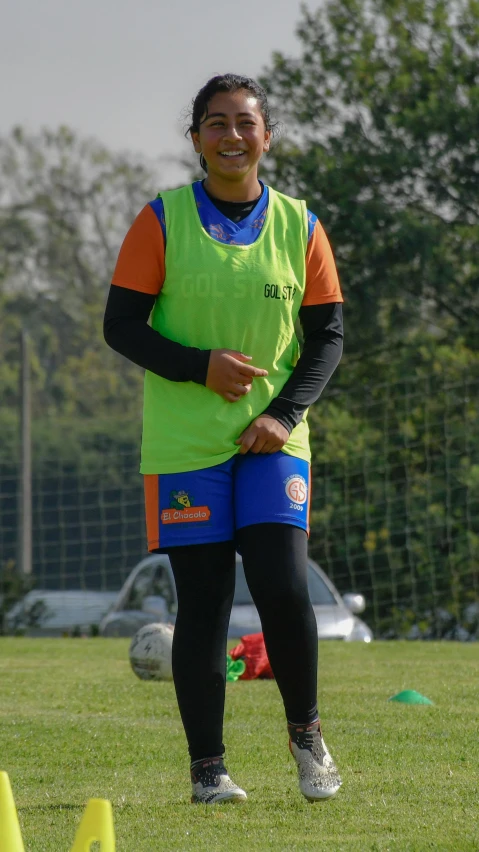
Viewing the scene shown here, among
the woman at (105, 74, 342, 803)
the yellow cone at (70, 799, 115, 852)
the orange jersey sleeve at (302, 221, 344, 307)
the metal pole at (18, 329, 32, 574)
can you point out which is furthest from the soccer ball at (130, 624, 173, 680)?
the metal pole at (18, 329, 32, 574)

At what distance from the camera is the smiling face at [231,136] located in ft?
12.3

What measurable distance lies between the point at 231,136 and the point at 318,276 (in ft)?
1.52

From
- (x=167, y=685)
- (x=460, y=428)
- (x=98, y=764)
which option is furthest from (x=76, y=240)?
(x=98, y=764)

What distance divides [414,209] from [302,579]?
15.2 meters

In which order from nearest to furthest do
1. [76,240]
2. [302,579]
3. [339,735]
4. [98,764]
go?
[302,579] → [98,764] → [339,735] → [76,240]

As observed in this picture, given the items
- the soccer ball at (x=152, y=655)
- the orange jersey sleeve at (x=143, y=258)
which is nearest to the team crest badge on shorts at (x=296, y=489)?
the orange jersey sleeve at (x=143, y=258)

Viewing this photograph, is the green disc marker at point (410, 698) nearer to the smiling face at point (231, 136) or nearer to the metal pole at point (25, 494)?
the smiling face at point (231, 136)

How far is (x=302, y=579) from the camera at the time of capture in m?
3.60

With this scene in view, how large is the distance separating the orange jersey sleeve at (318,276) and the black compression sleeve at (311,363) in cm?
2

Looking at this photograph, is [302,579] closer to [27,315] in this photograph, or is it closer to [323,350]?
[323,350]

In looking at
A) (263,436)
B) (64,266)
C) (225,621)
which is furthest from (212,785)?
(64,266)

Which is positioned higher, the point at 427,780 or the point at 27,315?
the point at 27,315

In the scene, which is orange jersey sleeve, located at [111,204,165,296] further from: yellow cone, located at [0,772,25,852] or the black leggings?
yellow cone, located at [0,772,25,852]

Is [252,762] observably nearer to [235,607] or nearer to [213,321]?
[213,321]
